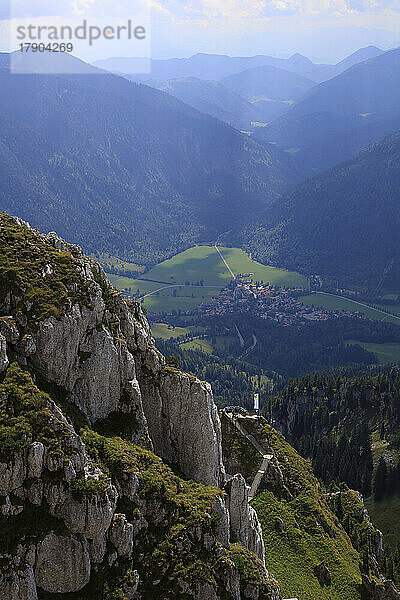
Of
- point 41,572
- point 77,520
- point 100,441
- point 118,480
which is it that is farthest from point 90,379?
point 41,572

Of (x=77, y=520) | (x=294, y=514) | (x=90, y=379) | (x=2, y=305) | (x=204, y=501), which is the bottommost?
(x=294, y=514)

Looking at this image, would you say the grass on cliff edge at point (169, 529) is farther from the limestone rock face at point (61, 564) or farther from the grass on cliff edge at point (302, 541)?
the grass on cliff edge at point (302, 541)

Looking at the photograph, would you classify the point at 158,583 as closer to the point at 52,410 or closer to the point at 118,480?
the point at 118,480

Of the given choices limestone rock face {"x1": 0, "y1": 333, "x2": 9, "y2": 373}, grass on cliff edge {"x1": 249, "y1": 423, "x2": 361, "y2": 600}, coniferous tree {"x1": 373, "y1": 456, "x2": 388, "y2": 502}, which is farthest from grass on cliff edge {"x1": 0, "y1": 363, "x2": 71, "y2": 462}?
coniferous tree {"x1": 373, "y1": 456, "x2": 388, "y2": 502}

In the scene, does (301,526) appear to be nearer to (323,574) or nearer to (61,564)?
(323,574)

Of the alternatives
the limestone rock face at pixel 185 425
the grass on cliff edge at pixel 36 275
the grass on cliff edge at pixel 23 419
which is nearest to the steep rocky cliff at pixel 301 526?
the limestone rock face at pixel 185 425

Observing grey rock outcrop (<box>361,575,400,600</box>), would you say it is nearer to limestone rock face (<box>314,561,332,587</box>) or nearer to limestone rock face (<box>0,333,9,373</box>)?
limestone rock face (<box>314,561,332,587</box>)

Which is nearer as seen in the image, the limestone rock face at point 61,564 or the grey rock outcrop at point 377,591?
the limestone rock face at point 61,564
